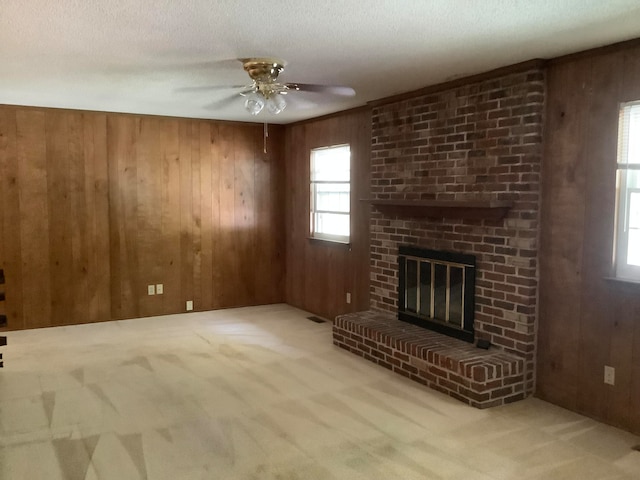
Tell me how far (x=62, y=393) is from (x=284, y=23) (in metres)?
2.98

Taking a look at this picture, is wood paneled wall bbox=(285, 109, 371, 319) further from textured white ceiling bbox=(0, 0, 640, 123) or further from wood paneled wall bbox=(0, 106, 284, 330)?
textured white ceiling bbox=(0, 0, 640, 123)

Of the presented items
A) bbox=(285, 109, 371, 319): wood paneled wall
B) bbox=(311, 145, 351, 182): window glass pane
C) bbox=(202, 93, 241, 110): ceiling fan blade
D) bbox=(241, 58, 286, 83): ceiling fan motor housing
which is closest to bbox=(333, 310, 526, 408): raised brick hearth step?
bbox=(285, 109, 371, 319): wood paneled wall

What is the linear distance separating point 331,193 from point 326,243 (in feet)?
1.93

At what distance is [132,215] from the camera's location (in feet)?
19.5

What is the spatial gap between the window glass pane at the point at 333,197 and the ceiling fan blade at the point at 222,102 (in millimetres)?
1524

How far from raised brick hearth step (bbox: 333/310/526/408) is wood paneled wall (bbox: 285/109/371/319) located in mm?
890

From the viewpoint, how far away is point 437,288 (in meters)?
4.34

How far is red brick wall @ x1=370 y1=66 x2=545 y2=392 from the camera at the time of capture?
359 cm

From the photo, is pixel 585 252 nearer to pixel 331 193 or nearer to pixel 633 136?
pixel 633 136

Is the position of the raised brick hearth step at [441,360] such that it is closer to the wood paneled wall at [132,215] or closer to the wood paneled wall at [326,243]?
the wood paneled wall at [326,243]

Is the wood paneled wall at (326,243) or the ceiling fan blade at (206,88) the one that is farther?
the wood paneled wall at (326,243)

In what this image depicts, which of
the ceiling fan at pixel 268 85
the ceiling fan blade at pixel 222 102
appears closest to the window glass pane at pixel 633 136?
the ceiling fan at pixel 268 85

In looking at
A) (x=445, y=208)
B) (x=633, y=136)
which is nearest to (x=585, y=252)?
(x=633, y=136)

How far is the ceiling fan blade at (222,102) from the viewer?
15.8 ft
